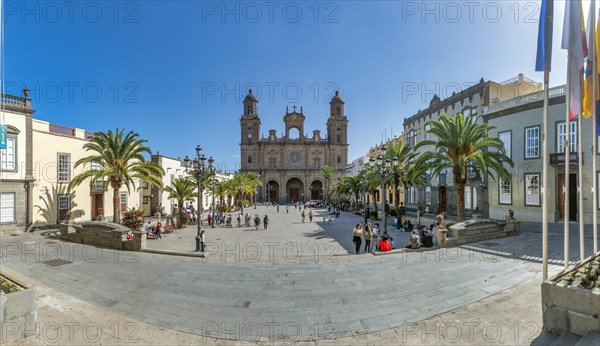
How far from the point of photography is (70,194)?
22844mm

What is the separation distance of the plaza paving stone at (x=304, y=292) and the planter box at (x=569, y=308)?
632 millimetres

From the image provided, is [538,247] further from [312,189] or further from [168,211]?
[312,189]

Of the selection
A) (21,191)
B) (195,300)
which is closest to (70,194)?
(21,191)

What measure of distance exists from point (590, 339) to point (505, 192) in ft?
73.6

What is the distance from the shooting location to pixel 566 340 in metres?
4.56

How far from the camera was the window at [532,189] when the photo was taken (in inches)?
792

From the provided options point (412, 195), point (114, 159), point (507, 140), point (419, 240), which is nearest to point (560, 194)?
point (507, 140)

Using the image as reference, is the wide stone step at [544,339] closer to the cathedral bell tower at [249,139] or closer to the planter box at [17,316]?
the planter box at [17,316]

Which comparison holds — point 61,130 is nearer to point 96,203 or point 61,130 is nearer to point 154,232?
point 96,203

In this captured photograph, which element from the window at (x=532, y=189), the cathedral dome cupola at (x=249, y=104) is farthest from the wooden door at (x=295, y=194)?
the window at (x=532, y=189)

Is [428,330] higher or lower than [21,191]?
lower

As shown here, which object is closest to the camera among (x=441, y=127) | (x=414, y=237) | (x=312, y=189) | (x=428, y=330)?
(x=428, y=330)

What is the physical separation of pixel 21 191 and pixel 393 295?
26240 mm

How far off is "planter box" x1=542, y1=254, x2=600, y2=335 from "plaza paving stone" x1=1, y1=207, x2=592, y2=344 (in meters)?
0.63
